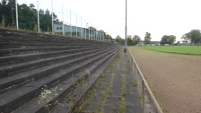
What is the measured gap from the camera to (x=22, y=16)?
39.0 ft

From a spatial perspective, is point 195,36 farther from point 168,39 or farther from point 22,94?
point 22,94

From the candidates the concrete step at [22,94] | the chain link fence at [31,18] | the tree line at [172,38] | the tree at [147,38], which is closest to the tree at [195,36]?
the tree line at [172,38]

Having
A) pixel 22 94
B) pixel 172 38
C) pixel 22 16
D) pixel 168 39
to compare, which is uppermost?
pixel 172 38

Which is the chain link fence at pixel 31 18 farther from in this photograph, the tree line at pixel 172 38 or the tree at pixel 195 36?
the tree at pixel 195 36

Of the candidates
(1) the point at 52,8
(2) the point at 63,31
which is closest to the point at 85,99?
(1) the point at 52,8

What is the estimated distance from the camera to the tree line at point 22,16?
10335 mm

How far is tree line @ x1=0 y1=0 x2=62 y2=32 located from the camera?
33.9 ft

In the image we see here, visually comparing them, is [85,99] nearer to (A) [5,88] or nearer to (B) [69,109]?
(B) [69,109]

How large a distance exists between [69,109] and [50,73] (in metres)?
1.76

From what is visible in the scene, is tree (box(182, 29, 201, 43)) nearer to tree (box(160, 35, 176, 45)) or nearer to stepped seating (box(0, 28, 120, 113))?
tree (box(160, 35, 176, 45))

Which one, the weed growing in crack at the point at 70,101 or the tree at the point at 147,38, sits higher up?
the tree at the point at 147,38

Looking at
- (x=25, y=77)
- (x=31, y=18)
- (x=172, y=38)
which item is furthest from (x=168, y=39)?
(x=25, y=77)

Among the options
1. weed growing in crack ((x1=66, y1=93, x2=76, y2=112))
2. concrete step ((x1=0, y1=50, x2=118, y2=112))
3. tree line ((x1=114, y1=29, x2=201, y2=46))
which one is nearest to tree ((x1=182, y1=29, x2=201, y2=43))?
tree line ((x1=114, y1=29, x2=201, y2=46))

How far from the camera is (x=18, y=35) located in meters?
7.18
